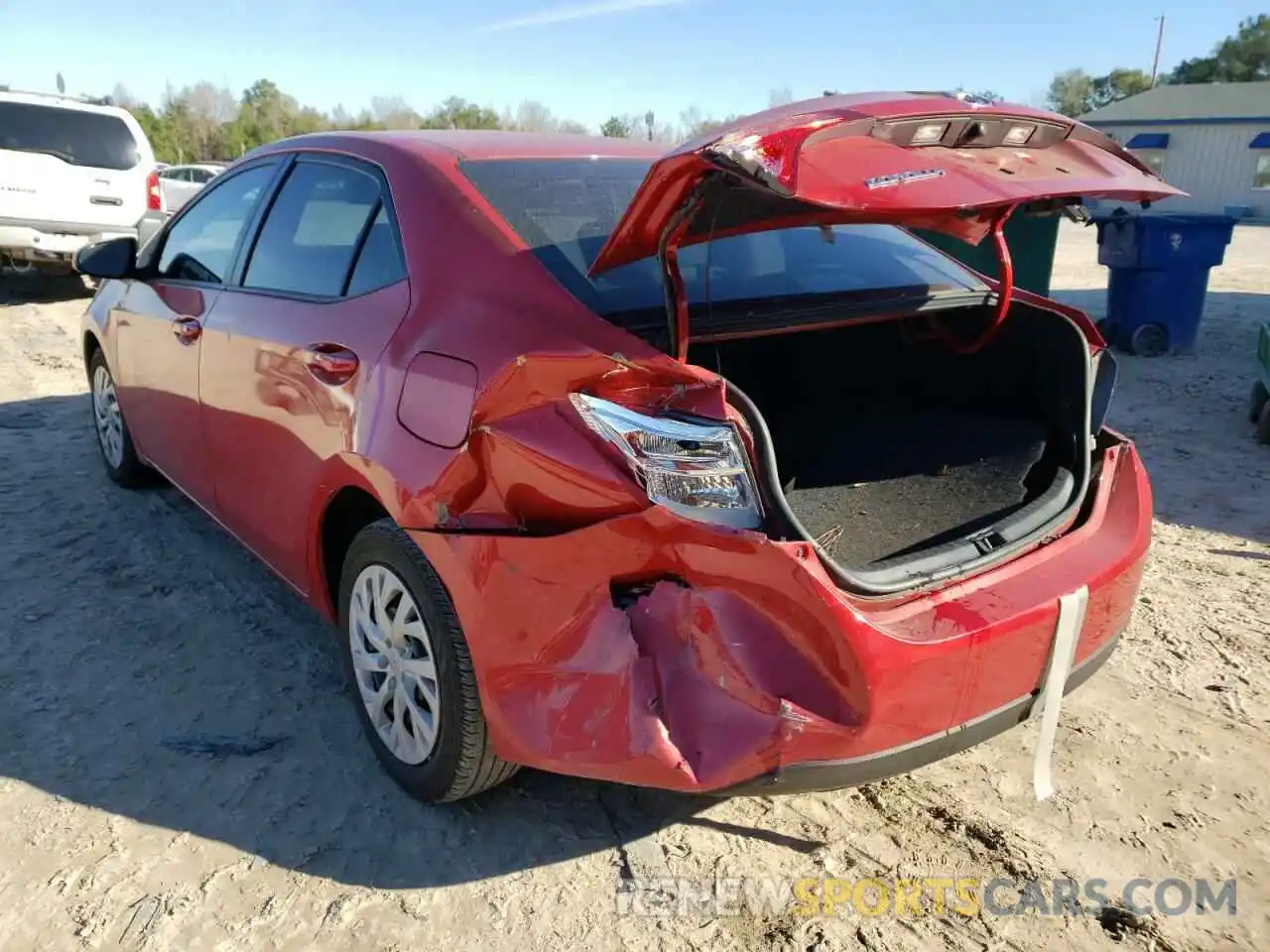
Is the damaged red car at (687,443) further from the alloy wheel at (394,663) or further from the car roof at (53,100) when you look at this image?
the car roof at (53,100)

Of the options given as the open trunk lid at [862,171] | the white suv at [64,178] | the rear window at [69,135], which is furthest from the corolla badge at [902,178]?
the rear window at [69,135]

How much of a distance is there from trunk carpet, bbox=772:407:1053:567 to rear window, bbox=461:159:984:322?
461 mm

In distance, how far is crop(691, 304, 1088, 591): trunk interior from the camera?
95.8 inches

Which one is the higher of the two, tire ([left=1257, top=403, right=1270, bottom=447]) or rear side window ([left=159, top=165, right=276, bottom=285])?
rear side window ([left=159, top=165, right=276, bottom=285])

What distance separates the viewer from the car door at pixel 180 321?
11.6ft

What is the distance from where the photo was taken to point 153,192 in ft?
35.7

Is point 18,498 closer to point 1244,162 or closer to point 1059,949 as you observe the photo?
point 1059,949

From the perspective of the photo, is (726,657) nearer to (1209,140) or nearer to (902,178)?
(902,178)

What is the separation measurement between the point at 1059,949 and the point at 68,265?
11570 millimetres

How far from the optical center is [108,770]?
2.76 metres

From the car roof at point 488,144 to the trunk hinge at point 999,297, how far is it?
1130 mm

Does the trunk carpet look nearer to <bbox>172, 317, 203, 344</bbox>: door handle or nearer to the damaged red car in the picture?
the damaged red car

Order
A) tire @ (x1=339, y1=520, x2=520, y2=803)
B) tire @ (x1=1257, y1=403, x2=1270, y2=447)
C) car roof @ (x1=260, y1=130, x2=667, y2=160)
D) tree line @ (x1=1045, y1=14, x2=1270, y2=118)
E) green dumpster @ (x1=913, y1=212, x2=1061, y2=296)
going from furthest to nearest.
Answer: tree line @ (x1=1045, y1=14, x2=1270, y2=118), green dumpster @ (x1=913, y1=212, x2=1061, y2=296), tire @ (x1=1257, y1=403, x2=1270, y2=447), car roof @ (x1=260, y1=130, x2=667, y2=160), tire @ (x1=339, y1=520, x2=520, y2=803)

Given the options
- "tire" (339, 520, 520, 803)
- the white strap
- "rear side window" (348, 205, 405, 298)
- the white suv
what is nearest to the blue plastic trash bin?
the white strap
